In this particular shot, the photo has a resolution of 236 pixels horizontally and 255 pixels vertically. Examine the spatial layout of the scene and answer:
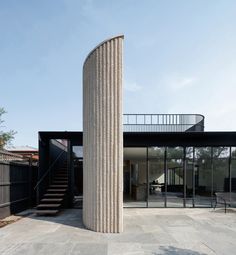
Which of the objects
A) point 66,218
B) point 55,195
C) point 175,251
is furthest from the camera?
point 55,195

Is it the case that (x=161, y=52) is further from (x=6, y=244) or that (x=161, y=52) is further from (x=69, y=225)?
(x=6, y=244)

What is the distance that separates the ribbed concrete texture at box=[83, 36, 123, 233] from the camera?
8.06 metres

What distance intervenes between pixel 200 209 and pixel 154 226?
4488 millimetres

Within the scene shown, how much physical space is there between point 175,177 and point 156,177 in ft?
2.82

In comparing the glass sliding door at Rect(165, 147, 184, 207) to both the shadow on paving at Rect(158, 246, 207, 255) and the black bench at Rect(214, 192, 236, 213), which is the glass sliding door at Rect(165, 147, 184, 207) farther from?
the shadow on paving at Rect(158, 246, 207, 255)

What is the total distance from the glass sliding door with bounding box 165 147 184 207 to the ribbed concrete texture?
556 cm

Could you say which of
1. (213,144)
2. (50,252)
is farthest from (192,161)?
(50,252)

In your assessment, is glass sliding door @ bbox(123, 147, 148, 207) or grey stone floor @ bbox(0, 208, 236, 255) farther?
glass sliding door @ bbox(123, 147, 148, 207)

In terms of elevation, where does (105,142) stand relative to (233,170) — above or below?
above

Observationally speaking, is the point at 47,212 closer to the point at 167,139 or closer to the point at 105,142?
the point at 105,142

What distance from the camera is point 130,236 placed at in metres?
7.66

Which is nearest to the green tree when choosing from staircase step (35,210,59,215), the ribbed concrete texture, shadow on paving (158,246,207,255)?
staircase step (35,210,59,215)

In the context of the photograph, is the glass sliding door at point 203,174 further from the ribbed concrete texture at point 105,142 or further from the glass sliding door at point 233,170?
the ribbed concrete texture at point 105,142

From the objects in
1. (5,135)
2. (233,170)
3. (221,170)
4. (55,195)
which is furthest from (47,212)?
(5,135)
